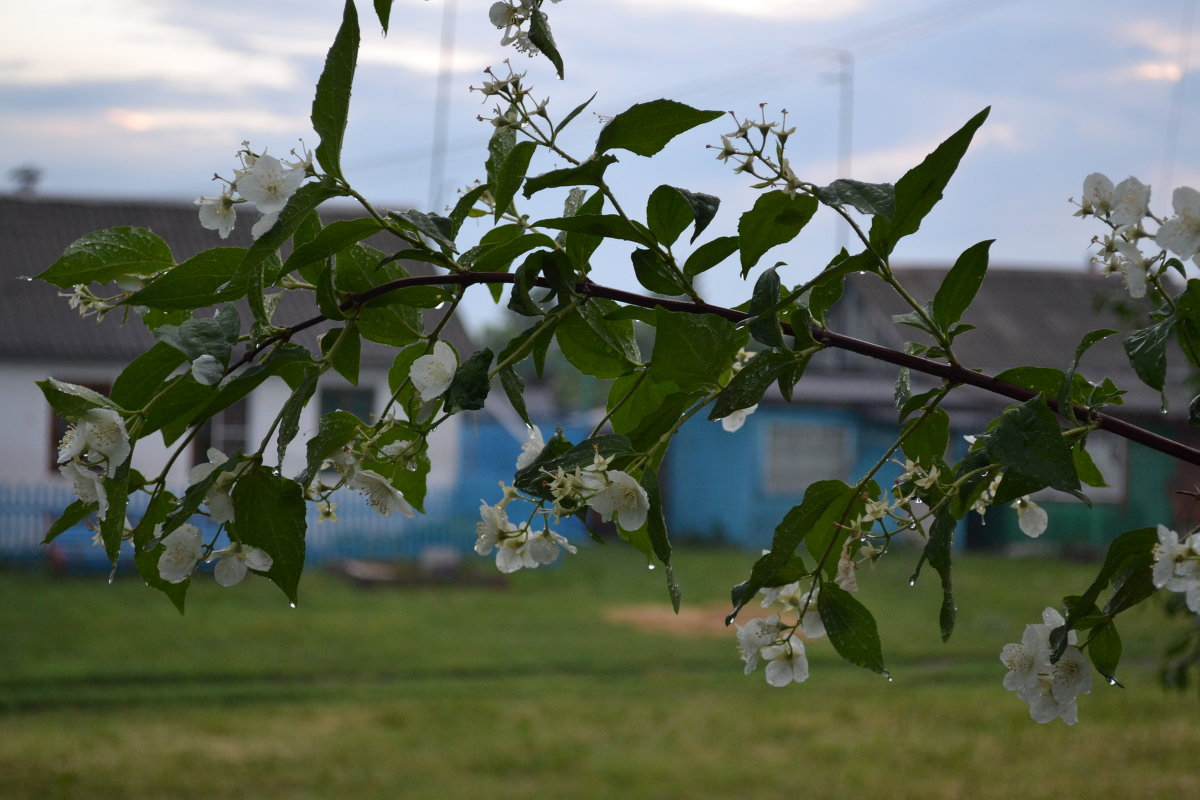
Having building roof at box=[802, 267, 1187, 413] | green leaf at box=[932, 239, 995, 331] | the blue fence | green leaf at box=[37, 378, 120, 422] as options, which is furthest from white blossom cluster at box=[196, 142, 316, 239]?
building roof at box=[802, 267, 1187, 413]

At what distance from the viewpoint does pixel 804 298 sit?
30.3 inches

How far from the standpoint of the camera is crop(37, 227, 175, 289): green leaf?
2.31ft

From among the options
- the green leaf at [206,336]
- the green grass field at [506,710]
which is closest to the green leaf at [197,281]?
the green leaf at [206,336]

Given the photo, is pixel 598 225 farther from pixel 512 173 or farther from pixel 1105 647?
pixel 1105 647

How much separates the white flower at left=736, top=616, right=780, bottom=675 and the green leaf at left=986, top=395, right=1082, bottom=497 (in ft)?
0.65

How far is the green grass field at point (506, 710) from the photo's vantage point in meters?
4.61

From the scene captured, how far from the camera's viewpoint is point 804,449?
13797 millimetres

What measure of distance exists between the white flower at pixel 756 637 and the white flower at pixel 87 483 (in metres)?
0.36

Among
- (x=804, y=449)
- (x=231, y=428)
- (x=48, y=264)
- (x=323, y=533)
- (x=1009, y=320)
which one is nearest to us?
(x=48, y=264)

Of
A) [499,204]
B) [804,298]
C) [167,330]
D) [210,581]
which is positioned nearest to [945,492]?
[804,298]

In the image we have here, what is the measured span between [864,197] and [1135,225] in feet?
0.53

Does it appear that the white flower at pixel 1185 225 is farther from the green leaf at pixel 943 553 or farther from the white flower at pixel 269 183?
the white flower at pixel 269 183

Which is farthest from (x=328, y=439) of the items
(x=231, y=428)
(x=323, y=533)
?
(x=231, y=428)

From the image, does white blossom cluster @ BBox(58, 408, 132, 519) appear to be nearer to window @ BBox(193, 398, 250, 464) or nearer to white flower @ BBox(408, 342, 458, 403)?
white flower @ BBox(408, 342, 458, 403)
